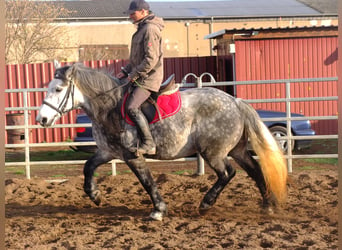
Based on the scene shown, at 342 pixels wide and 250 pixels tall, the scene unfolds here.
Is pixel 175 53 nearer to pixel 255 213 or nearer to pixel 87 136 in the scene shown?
pixel 87 136

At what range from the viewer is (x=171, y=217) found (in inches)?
239

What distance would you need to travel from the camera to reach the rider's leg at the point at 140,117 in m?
5.63

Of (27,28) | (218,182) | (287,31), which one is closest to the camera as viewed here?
(218,182)

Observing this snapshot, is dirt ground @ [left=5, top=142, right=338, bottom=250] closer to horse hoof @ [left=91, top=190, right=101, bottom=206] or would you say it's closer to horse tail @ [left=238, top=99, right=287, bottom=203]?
horse hoof @ [left=91, top=190, right=101, bottom=206]

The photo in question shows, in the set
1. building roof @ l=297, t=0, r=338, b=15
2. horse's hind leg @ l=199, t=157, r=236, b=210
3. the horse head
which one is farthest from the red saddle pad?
building roof @ l=297, t=0, r=338, b=15

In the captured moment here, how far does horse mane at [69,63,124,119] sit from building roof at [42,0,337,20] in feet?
68.8

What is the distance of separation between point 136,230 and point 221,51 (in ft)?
36.6

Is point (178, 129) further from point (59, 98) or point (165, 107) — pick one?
point (59, 98)

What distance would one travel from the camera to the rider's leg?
5.63 metres

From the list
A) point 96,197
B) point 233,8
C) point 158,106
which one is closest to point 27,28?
point 96,197

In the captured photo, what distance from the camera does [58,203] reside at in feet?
23.4

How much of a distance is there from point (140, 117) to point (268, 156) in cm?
156

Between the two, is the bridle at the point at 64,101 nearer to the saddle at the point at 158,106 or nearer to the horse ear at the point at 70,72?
the horse ear at the point at 70,72

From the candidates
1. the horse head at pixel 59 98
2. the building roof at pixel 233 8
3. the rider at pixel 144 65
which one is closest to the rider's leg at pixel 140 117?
the rider at pixel 144 65
